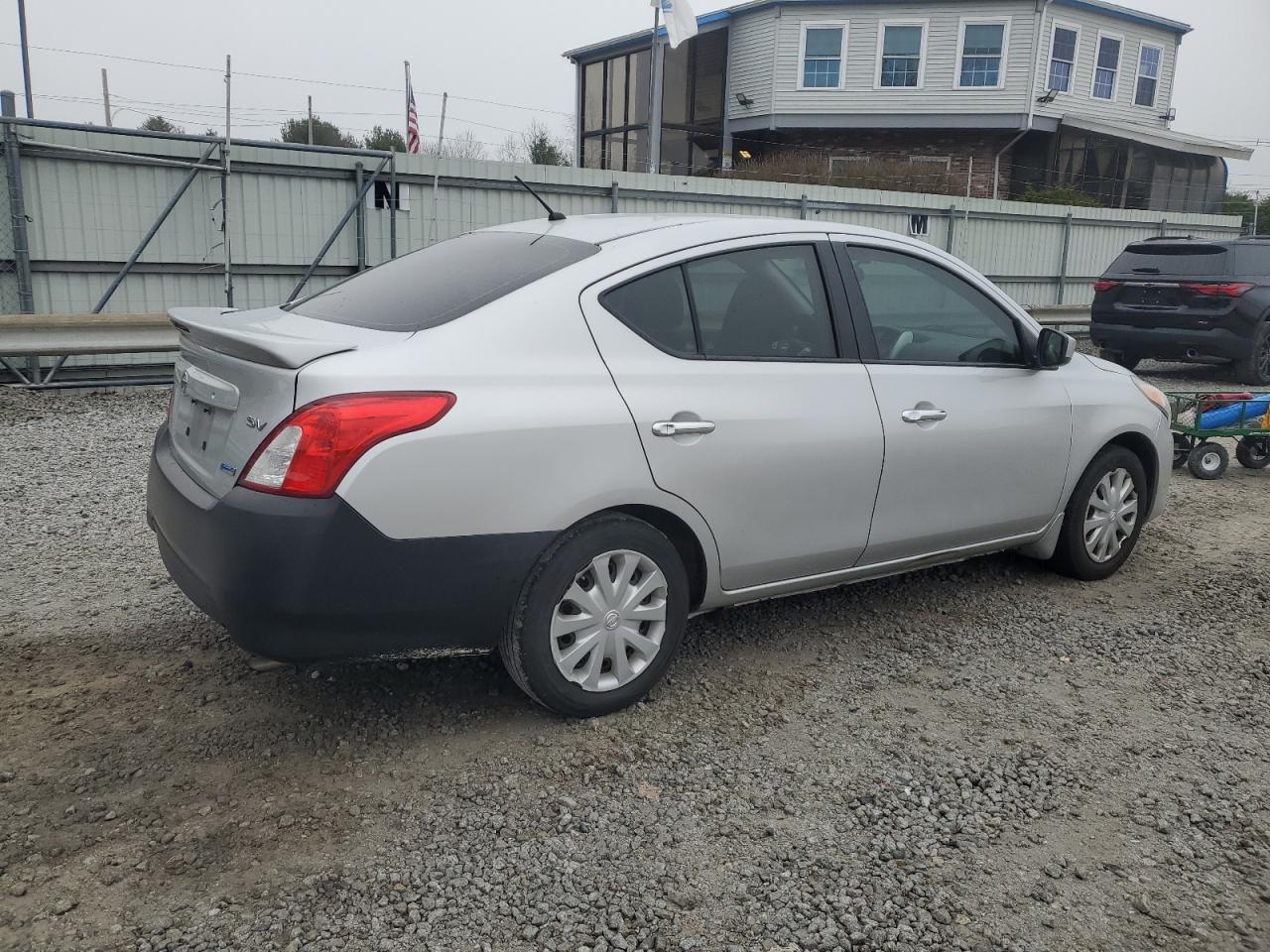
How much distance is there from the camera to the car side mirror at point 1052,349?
4.61m

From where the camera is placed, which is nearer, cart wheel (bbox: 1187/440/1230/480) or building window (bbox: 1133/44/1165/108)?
cart wheel (bbox: 1187/440/1230/480)

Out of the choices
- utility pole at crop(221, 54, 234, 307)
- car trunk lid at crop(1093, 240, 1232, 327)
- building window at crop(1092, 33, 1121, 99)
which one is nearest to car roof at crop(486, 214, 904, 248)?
utility pole at crop(221, 54, 234, 307)

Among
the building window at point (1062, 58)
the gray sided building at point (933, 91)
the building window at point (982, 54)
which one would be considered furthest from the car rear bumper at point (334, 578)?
the building window at point (1062, 58)

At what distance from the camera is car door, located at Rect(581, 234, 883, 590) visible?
355 centimetres

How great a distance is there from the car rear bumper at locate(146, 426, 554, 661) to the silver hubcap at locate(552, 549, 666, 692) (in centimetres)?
22

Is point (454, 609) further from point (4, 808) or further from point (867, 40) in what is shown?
point (867, 40)

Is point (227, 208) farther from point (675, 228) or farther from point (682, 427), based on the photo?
point (682, 427)

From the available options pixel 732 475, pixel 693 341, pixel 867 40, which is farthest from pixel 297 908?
pixel 867 40

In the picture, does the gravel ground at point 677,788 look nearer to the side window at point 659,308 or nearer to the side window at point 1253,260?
the side window at point 659,308

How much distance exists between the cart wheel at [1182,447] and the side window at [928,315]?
163 inches

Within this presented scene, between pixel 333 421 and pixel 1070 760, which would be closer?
pixel 333 421

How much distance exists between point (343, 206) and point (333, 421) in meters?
9.86

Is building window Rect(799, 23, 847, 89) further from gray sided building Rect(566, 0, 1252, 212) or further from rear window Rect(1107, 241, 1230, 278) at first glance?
rear window Rect(1107, 241, 1230, 278)

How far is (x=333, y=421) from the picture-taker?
2967mm
